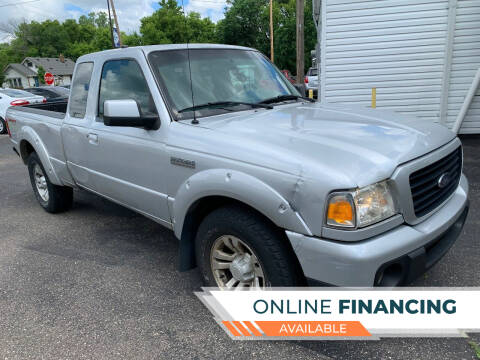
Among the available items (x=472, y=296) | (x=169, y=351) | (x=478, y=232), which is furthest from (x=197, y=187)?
(x=478, y=232)

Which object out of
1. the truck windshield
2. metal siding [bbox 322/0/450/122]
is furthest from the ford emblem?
metal siding [bbox 322/0/450/122]

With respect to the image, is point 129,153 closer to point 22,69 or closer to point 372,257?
point 372,257

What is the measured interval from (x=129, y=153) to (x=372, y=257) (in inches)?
83.1

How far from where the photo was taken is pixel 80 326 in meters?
2.83

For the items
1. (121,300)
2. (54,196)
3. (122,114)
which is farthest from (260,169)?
(54,196)

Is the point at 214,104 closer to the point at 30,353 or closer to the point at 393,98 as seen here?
the point at 30,353

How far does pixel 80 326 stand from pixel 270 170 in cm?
179

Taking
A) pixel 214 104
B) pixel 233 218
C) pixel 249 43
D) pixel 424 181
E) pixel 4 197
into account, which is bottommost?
pixel 4 197

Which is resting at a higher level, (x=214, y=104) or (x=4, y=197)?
(x=214, y=104)

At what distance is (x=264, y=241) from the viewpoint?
232 cm

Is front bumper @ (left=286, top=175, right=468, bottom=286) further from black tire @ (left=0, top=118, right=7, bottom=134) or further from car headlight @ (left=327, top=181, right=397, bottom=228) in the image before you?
black tire @ (left=0, top=118, right=7, bottom=134)

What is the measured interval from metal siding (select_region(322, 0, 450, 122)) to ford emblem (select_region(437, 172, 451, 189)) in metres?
6.65

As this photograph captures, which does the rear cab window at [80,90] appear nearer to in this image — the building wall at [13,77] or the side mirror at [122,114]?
the side mirror at [122,114]

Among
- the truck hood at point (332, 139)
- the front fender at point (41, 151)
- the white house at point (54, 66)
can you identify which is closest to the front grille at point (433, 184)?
the truck hood at point (332, 139)
